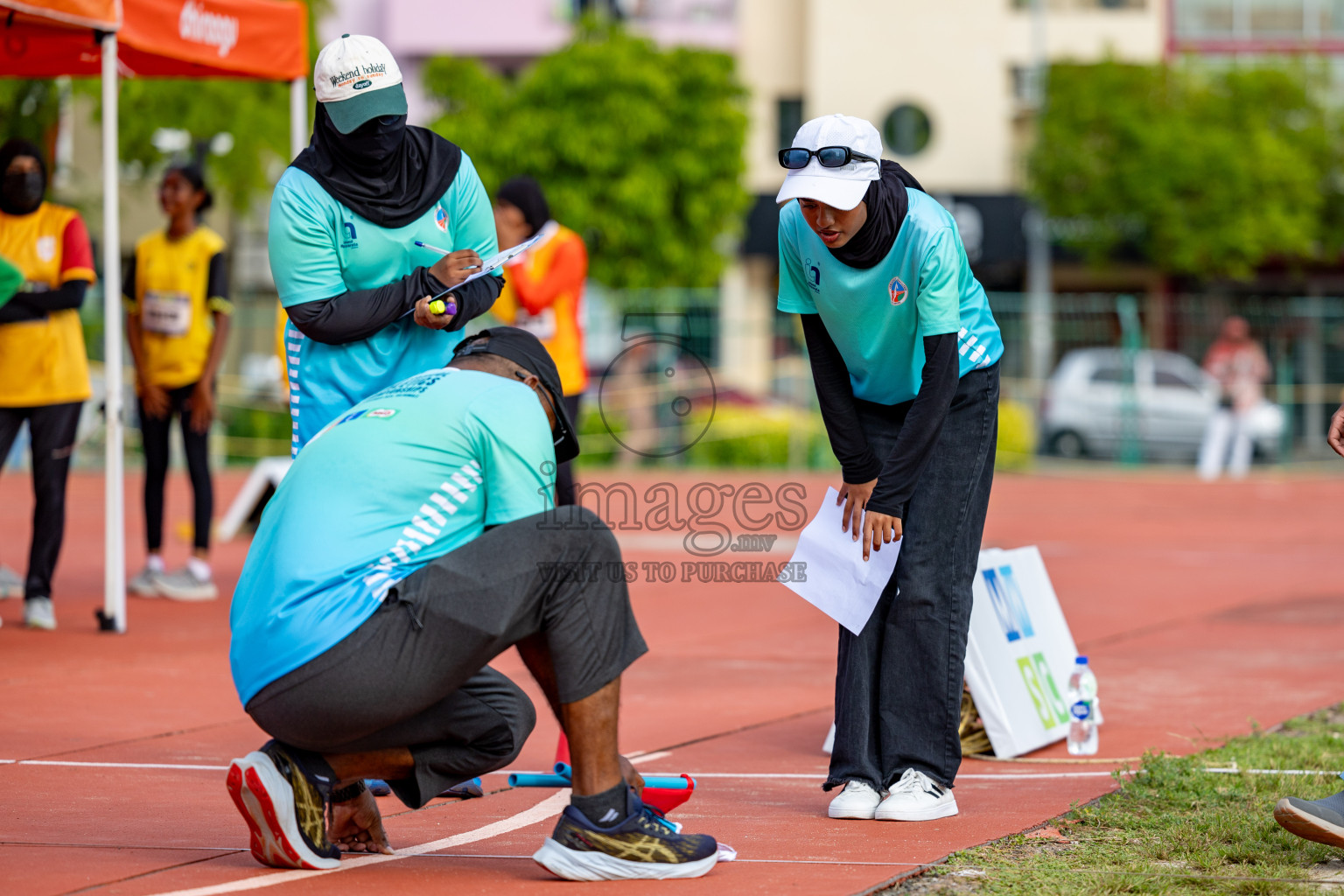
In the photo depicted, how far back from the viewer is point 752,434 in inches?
864

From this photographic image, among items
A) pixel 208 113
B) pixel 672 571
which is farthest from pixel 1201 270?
pixel 672 571

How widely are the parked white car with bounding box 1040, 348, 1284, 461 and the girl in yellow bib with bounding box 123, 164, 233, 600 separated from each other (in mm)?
16597

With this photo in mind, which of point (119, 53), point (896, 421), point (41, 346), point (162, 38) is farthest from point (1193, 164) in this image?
point (896, 421)

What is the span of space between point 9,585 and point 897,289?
21.0 ft

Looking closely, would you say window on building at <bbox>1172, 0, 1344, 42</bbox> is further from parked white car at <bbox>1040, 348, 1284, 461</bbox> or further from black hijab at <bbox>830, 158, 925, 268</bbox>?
black hijab at <bbox>830, 158, 925, 268</bbox>

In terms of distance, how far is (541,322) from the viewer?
788cm

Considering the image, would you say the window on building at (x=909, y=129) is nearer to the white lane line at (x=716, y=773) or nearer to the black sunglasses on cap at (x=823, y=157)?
the white lane line at (x=716, y=773)

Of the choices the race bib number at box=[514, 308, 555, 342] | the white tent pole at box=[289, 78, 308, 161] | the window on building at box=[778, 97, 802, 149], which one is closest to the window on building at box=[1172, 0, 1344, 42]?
the window on building at box=[778, 97, 802, 149]

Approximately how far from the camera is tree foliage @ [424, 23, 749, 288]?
3030 cm

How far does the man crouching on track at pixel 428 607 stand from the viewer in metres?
3.69

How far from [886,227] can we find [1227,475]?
19067 millimetres

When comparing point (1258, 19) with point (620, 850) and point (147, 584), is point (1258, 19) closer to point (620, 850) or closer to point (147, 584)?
point (147, 584)

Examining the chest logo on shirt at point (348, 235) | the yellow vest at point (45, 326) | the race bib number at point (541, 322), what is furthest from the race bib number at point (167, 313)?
the chest logo on shirt at point (348, 235)

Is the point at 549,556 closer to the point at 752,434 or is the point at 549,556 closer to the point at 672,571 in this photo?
the point at 672,571
